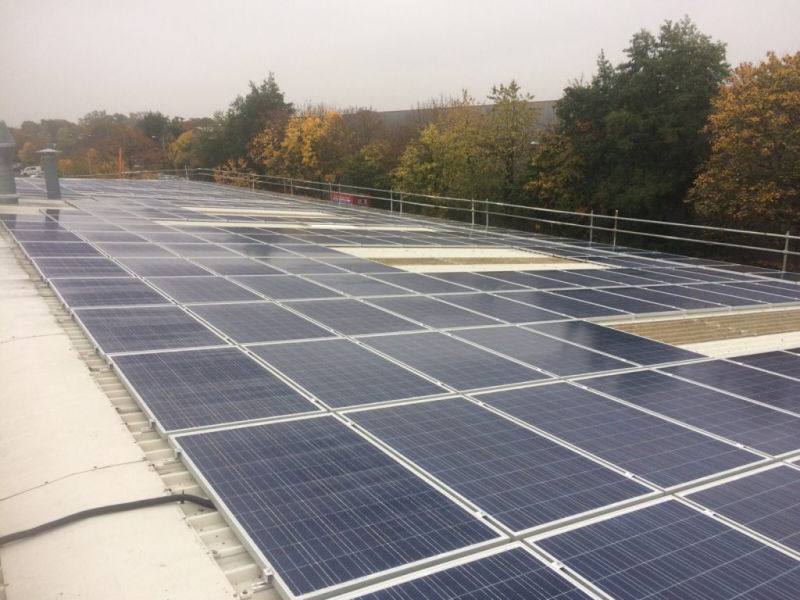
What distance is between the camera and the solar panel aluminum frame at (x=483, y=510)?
15.5 feet

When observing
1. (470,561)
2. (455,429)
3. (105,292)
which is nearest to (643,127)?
(105,292)

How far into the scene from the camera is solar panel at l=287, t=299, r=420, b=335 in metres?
10.0

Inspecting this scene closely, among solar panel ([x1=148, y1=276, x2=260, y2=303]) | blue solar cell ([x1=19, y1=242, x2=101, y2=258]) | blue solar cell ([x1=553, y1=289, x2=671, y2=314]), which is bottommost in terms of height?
blue solar cell ([x1=553, y1=289, x2=671, y2=314])

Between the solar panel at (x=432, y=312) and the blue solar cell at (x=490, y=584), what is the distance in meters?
6.37

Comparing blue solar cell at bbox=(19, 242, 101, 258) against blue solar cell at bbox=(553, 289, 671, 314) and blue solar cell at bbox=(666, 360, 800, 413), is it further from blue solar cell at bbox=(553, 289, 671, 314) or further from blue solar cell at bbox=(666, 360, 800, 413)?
blue solar cell at bbox=(666, 360, 800, 413)

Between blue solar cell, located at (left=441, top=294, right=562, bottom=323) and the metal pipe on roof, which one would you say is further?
the metal pipe on roof

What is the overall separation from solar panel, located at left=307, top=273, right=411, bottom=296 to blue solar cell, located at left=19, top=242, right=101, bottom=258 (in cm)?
506

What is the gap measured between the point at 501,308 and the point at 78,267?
822cm

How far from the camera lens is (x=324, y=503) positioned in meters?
4.84

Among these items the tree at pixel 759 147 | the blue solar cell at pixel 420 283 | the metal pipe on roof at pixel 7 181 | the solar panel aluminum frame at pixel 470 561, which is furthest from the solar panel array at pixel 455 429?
the tree at pixel 759 147

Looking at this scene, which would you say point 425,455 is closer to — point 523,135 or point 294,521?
point 294,521

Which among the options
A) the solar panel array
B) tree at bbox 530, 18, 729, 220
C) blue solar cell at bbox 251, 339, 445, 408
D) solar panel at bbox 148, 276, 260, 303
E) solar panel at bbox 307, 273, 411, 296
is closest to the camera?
the solar panel array

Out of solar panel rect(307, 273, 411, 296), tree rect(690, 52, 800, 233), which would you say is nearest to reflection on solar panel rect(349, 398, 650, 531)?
solar panel rect(307, 273, 411, 296)

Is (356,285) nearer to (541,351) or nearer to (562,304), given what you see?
(562,304)
